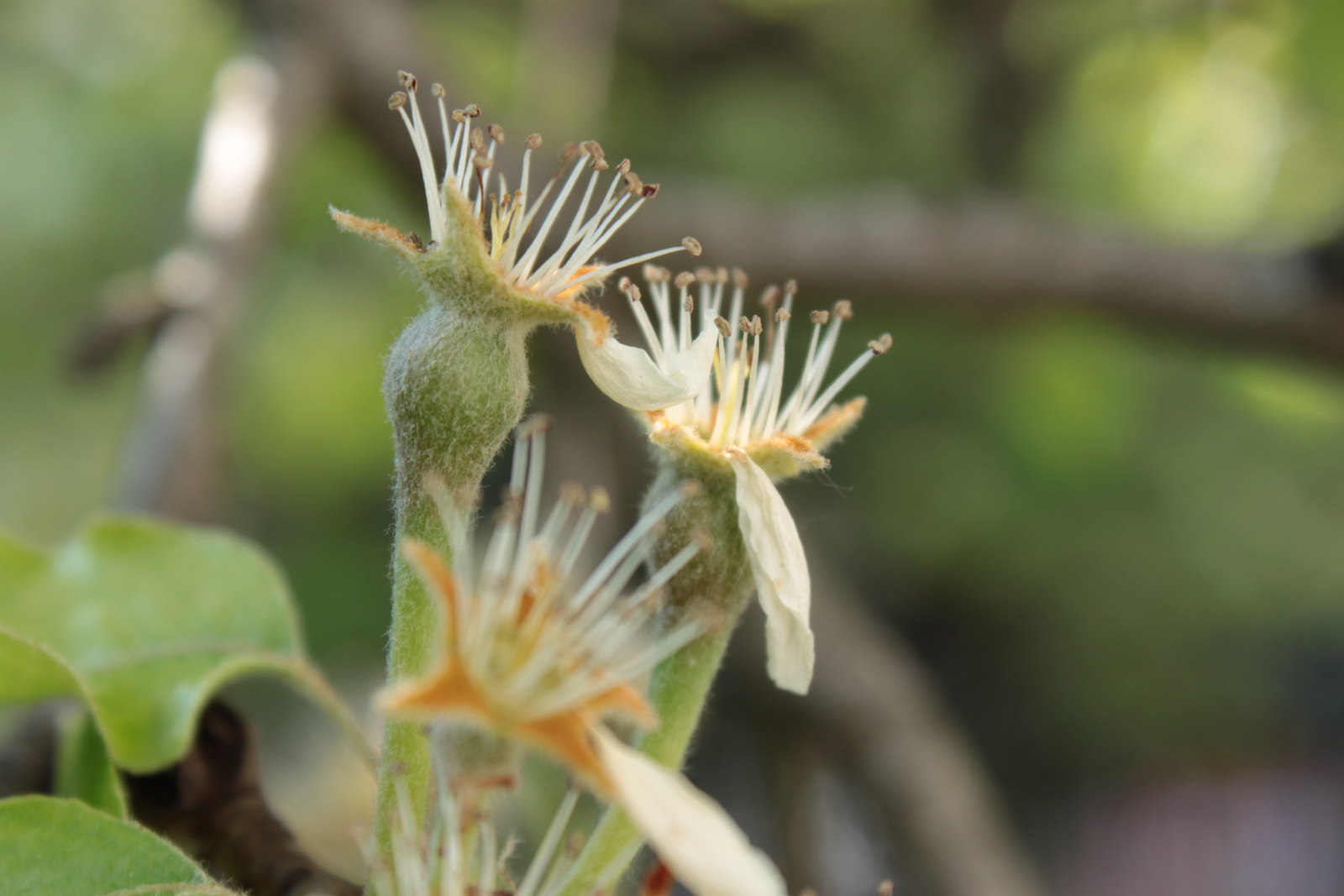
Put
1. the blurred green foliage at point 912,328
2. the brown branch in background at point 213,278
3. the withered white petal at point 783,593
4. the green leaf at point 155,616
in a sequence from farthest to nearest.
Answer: the blurred green foliage at point 912,328 → the brown branch in background at point 213,278 → the green leaf at point 155,616 → the withered white petal at point 783,593

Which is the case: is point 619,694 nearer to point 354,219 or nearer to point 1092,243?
point 354,219

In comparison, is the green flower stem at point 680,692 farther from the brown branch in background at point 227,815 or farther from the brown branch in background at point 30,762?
the brown branch in background at point 30,762

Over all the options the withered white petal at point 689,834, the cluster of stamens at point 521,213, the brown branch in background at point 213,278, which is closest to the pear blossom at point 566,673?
the withered white petal at point 689,834

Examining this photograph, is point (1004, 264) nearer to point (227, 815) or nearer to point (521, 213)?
point (521, 213)

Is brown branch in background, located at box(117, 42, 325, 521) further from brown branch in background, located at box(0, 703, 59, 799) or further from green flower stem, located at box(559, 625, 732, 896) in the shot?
green flower stem, located at box(559, 625, 732, 896)

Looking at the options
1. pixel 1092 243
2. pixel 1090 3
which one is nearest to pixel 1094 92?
pixel 1090 3

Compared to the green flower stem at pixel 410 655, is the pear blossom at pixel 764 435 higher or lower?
higher

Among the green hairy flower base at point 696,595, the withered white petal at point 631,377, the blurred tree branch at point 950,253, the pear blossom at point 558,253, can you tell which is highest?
the blurred tree branch at point 950,253
